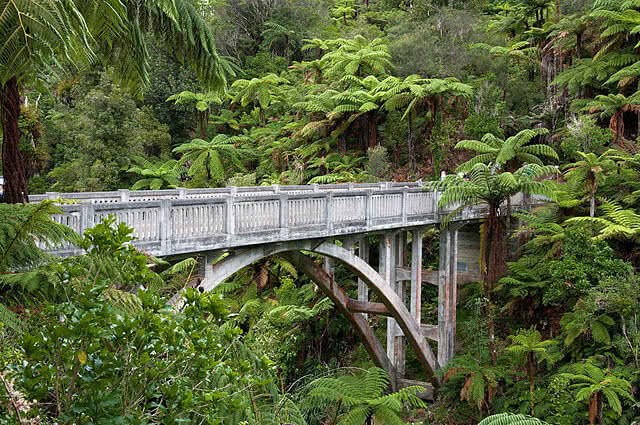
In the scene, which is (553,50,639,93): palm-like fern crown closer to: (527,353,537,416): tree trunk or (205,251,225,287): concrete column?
(527,353,537,416): tree trunk

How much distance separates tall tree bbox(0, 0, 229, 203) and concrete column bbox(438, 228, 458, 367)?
8.36 metres

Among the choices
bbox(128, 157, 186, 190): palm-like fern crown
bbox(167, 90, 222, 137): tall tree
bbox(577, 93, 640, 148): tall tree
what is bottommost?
bbox(128, 157, 186, 190): palm-like fern crown

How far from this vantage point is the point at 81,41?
5.34 metres

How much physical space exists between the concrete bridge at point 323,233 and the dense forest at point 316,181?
33.1 inches

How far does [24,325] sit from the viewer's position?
3.94m

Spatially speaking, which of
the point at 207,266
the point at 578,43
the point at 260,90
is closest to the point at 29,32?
the point at 207,266

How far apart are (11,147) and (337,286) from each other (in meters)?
8.05

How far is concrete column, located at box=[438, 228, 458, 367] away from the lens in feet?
50.2

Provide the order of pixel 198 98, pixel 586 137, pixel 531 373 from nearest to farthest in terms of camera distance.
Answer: pixel 531 373 → pixel 586 137 → pixel 198 98

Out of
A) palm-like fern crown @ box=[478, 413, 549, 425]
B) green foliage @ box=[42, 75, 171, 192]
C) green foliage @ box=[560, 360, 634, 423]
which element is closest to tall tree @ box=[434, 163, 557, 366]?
green foliage @ box=[560, 360, 634, 423]

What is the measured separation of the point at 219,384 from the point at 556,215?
44.0ft

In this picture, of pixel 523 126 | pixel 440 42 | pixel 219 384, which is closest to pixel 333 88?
pixel 440 42

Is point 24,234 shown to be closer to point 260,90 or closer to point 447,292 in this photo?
point 447,292

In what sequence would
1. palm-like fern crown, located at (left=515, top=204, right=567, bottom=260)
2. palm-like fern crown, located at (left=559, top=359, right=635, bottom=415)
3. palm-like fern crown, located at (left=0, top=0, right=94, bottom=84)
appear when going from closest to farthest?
palm-like fern crown, located at (left=0, top=0, right=94, bottom=84) → palm-like fern crown, located at (left=559, top=359, right=635, bottom=415) → palm-like fern crown, located at (left=515, top=204, right=567, bottom=260)
